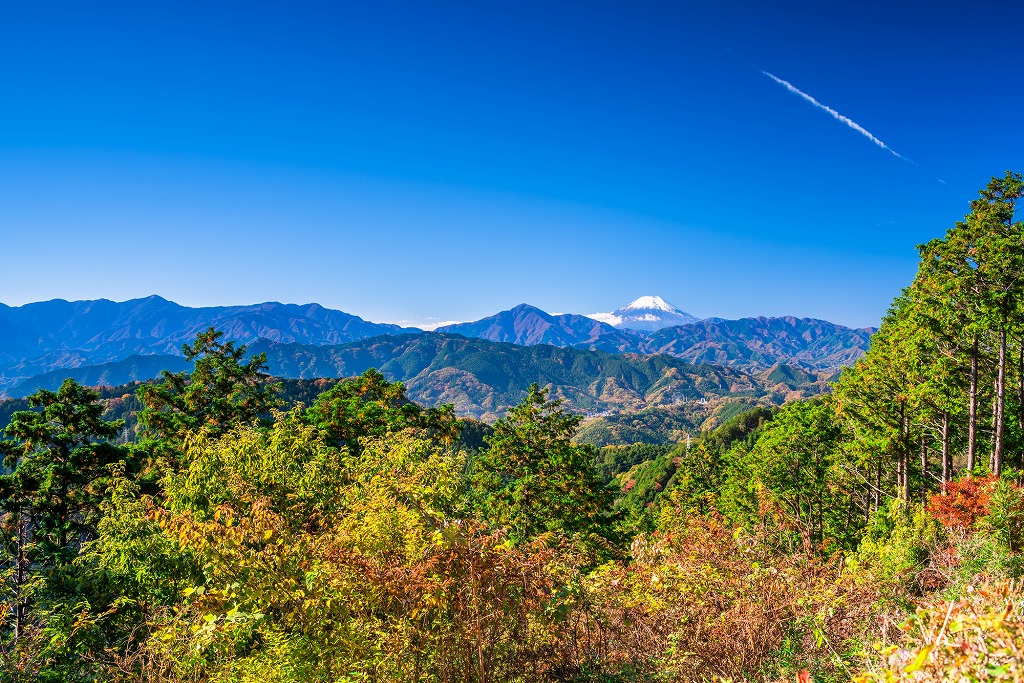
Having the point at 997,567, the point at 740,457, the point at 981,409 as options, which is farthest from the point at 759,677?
the point at 740,457

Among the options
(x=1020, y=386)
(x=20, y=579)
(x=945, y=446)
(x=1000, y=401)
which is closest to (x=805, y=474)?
(x=945, y=446)

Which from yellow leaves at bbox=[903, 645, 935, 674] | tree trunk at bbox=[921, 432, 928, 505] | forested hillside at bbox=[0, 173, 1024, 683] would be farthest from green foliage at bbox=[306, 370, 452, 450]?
yellow leaves at bbox=[903, 645, 935, 674]

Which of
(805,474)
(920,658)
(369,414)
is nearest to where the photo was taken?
(920,658)

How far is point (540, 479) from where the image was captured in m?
20.6

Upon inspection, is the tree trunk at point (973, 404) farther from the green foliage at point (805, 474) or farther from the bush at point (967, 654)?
the bush at point (967, 654)

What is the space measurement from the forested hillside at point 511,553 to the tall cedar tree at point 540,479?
99mm

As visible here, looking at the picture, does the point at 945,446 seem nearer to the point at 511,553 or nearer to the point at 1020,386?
the point at 1020,386

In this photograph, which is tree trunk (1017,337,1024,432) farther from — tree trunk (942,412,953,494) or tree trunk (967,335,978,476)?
tree trunk (942,412,953,494)

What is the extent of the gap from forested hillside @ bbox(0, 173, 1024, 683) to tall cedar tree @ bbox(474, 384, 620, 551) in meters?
0.10

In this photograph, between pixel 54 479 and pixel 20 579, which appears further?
pixel 54 479

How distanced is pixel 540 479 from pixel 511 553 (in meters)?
14.1

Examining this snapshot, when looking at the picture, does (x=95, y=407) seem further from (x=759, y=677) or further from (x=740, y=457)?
(x=740, y=457)

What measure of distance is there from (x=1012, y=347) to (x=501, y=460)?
20.4m

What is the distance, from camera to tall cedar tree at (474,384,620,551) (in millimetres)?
20109
